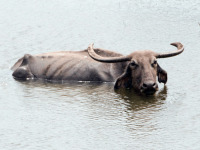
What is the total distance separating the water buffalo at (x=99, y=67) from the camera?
13477mm

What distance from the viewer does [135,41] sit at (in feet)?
58.6

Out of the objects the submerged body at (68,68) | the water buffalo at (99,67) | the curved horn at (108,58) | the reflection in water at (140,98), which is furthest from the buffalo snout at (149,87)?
the submerged body at (68,68)

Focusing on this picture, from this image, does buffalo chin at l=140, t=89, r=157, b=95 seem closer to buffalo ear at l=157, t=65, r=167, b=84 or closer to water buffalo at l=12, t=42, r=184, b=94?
water buffalo at l=12, t=42, r=184, b=94

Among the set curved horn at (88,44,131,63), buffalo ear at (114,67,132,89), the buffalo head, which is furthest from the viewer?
curved horn at (88,44,131,63)

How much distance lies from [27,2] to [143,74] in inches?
499

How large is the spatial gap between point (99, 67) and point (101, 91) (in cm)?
102

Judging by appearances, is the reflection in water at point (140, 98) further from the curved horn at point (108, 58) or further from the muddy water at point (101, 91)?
the curved horn at point (108, 58)

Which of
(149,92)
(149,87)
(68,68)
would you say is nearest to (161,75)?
(149,92)

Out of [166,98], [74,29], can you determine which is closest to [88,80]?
[166,98]

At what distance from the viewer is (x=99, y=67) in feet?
48.1

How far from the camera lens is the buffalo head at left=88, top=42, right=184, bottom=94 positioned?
1318 cm

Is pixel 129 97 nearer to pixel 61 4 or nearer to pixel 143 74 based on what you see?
pixel 143 74

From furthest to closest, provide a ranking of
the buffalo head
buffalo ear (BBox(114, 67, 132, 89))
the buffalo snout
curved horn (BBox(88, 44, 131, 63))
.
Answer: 1. curved horn (BBox(88, 44, 131, 63))
2. buffalo ear (BBox(114, 67, 132, 89))
3. the buffalo head
4. the buffalo snout

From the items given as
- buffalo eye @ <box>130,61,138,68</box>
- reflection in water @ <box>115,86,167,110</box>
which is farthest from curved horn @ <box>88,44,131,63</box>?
reflection in water @ <box>115,86,167,110</box>
